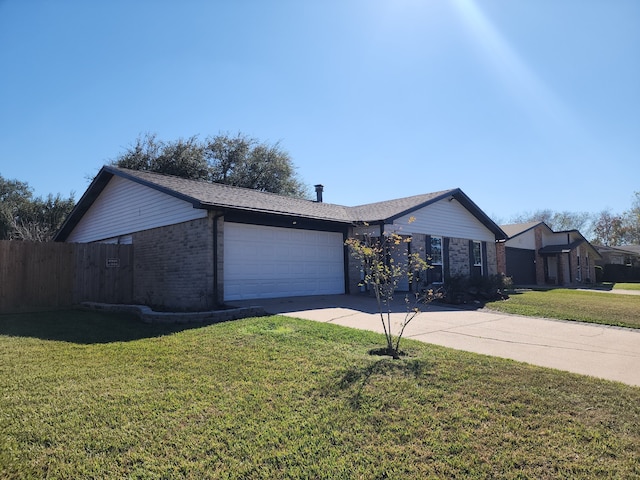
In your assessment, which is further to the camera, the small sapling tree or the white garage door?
the white garage door

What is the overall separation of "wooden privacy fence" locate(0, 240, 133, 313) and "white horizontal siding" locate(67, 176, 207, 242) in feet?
4.98

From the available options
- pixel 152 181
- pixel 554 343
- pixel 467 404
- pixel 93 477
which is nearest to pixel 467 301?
pixel 554 343

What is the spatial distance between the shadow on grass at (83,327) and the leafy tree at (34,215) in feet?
64.1

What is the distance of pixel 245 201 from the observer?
41.3 ft

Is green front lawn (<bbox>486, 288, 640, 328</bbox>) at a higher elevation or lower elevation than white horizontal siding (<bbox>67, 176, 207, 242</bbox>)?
lower

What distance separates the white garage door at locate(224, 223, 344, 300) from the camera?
462 inches

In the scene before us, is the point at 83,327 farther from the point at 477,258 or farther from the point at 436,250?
the point at 477,258

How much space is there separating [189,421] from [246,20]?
29.8 ft

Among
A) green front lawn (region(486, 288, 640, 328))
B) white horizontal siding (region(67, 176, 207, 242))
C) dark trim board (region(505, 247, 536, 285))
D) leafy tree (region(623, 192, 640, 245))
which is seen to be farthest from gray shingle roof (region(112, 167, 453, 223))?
leafy tree (region(623, 192, 640, 245))

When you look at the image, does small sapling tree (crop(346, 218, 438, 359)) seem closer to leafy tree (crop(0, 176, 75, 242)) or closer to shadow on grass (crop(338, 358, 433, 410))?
shadow on grass (crop(338, 358, 433, 410))

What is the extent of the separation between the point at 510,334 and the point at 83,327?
8.70 m

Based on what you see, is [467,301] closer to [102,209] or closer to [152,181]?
[152,181]

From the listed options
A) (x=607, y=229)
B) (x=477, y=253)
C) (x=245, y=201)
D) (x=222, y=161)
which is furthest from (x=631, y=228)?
(x=245, y=201)

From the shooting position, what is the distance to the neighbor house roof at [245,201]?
11.6 meters
